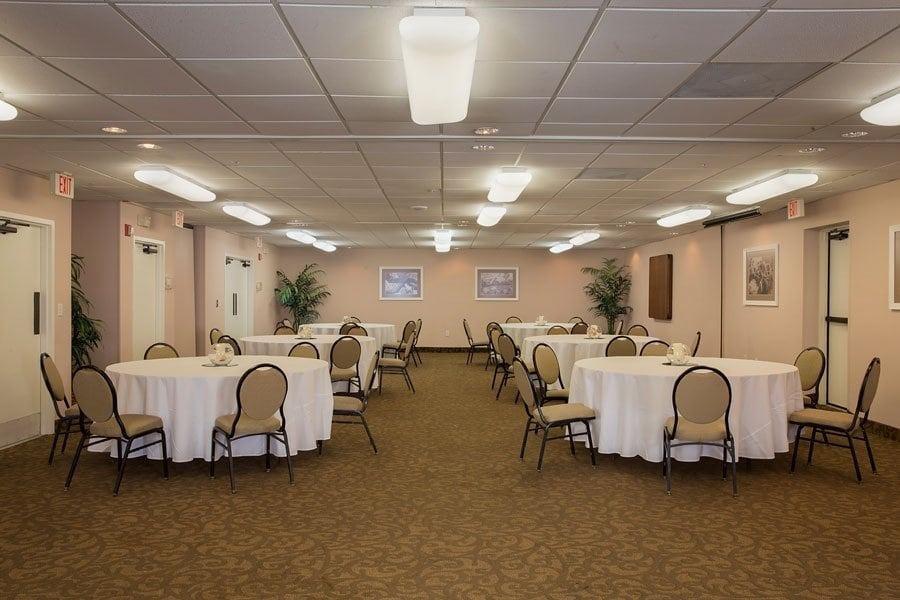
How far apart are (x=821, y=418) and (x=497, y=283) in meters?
12.0

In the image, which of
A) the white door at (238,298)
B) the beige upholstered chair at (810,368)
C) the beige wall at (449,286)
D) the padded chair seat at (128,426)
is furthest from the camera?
the beige wall at (449,286)

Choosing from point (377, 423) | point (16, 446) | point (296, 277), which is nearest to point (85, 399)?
point (16, 446)

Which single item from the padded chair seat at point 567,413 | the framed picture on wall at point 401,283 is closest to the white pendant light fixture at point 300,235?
the framed picture on wall at point 401,283

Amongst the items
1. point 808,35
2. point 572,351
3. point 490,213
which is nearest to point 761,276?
point 572,351

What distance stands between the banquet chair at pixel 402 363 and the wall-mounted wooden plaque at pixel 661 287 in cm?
565

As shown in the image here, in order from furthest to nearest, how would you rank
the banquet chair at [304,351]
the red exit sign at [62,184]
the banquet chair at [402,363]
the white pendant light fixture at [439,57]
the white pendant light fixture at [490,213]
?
the banquet chair at [402,363] → the white pendant light fixture at [490,213] → the banquet chair at [304,351] → the red exit sign at [62,184] → the white pendant light fixture at [439,57]

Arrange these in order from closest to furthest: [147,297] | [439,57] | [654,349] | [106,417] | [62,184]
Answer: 1. [439,57]
2. [106,417]
3. [62,184]
4. [654,349]
5. [147,297]

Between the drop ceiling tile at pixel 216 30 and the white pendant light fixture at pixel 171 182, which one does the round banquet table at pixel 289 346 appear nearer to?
the white pendant light fixture at pixel 171 182

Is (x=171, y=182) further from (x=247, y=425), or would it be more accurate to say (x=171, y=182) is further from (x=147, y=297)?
(x=147, y=297)

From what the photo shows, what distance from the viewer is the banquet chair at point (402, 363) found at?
9.67m

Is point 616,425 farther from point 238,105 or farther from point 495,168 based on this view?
point 238,105

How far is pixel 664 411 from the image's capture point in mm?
5168

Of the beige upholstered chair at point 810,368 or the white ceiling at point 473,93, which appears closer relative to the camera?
the white ceiling at point 473,93

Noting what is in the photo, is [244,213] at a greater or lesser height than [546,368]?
greater
